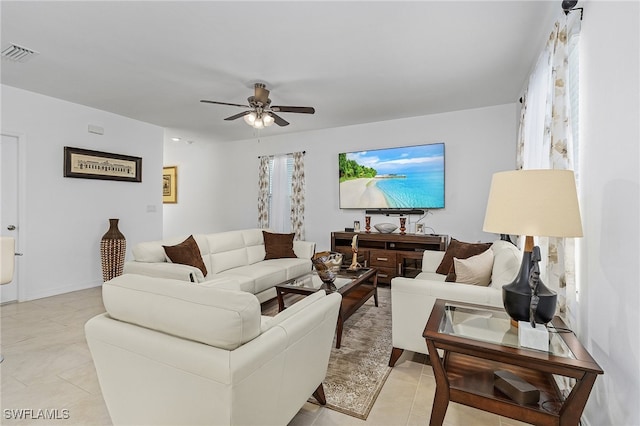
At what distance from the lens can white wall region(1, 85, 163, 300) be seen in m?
3.84

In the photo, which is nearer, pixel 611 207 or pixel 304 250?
pixel 611 207

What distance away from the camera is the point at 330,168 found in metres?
5.50

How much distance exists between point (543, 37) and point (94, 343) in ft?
12.1

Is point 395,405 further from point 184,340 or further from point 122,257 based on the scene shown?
point 122,257

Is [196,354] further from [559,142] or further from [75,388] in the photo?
[559,142]

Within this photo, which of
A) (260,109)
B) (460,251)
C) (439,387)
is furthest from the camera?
(260,109)

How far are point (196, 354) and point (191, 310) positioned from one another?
15cm

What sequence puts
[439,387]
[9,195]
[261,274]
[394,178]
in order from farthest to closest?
[394,178]
[9,195]
[261,274]
[439,387]

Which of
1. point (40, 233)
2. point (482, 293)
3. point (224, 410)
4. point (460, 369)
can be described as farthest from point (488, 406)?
point (40, 233)

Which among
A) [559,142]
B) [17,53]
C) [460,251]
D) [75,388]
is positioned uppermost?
[17,53]

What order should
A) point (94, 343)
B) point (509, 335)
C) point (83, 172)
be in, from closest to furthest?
1. point (94, 343)
2. point (509, 335)
3. point (83, 172)

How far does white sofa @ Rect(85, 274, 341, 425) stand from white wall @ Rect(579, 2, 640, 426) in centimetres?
129

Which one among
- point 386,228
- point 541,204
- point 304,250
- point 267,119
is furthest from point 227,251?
point 541,204

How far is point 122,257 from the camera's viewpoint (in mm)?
4465
